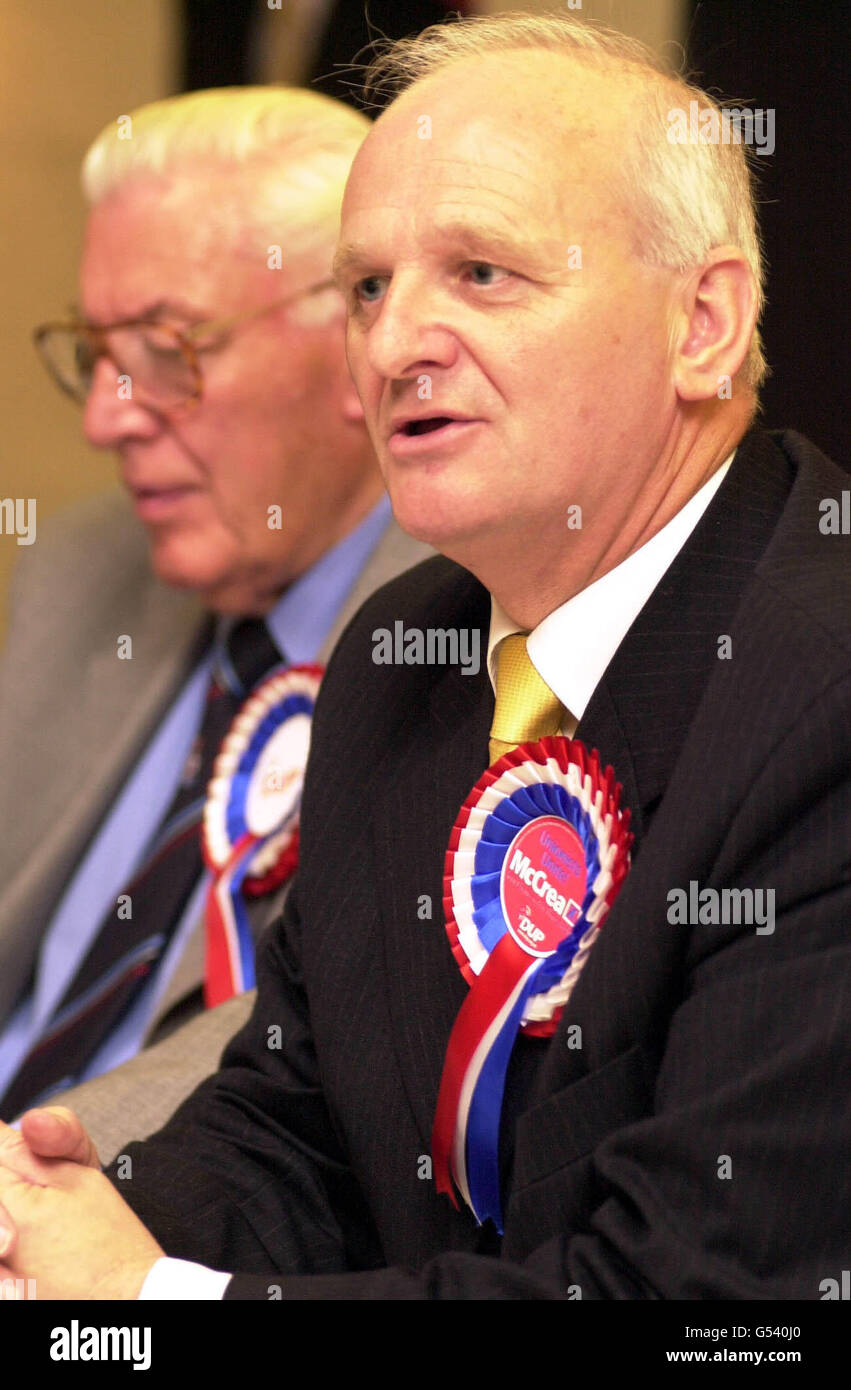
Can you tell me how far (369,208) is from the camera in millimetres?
1377

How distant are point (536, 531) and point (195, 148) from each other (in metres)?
1.21

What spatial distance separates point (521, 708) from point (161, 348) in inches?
43.9

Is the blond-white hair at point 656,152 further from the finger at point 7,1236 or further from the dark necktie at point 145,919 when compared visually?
the dark necktie at point 145,919

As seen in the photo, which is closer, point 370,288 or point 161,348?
point 370,288

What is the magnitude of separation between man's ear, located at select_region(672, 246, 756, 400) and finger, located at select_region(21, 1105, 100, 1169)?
2.57ft

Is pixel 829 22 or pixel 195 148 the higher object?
pixel 829 22

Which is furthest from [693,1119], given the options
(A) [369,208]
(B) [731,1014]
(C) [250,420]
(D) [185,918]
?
(C) [250,420]

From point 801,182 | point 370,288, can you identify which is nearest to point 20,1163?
point 370,288

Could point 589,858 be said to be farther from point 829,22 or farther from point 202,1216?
point 829,22
